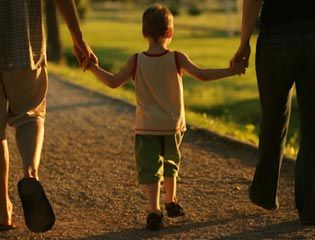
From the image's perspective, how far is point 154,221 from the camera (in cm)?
500

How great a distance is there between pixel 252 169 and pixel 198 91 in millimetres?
10579

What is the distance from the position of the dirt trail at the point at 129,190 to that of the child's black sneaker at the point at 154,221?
6cm

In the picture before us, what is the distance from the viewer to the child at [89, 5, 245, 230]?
5.09 metres

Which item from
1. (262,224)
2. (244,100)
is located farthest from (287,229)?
(244,100)

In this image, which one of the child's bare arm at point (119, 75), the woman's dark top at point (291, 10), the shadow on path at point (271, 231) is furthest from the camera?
the child's bare arm at point (119, 75)

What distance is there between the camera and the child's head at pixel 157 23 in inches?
199

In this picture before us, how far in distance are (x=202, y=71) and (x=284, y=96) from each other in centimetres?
55

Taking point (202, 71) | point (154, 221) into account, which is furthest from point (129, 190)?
point (202, 71)

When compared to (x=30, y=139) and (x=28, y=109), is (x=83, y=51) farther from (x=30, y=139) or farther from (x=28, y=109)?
(x=30, y=139)

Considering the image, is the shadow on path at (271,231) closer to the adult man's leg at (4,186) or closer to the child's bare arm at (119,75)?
the child's bare arm at (119,75)

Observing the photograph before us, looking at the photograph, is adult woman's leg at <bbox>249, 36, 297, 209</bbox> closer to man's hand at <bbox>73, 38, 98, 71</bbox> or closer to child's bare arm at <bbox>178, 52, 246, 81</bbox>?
child's bare arm at <bbox>178, 52, 246, 81</bbox>

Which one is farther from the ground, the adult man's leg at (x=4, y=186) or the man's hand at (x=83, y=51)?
the man's hand at (x=83, y=51)

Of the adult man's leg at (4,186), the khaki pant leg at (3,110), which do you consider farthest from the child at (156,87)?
the adult man's leg at (4,186)

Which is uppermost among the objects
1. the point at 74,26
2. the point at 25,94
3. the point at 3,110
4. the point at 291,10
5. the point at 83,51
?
the point at 291,10
